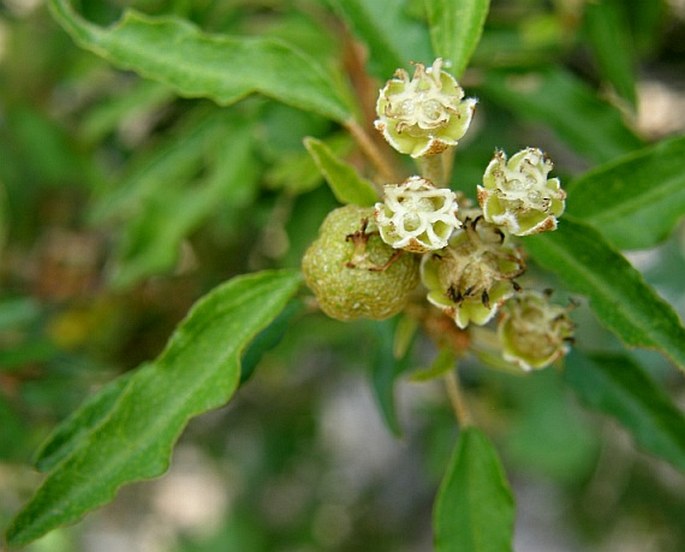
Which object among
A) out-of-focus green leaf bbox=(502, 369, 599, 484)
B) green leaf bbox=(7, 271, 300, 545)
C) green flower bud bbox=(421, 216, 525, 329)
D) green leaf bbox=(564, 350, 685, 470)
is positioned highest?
green flower bud bbox=(421, 216, 525, 329)

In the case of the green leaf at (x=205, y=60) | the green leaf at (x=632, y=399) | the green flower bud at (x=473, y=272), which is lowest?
the green leaf at (x=632, y=399)

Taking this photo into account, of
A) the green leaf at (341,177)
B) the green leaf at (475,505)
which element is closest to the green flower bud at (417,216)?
the green leaf at (341,177)

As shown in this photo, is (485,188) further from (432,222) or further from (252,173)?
(252,173)

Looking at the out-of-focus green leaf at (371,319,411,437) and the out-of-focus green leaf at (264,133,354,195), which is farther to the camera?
the out-of-focus green leaf at (264,133,354,195)

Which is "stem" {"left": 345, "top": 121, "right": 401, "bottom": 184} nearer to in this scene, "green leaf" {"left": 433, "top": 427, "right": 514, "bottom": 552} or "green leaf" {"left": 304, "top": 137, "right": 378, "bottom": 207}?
"green leaf" {"left": 304, "top": 137, "right": 378, "bottom": 207}

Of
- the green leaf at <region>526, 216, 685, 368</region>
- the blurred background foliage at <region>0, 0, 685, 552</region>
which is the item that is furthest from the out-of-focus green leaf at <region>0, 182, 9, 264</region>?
the green leaf at <region>526, 216, 685, 368</region>

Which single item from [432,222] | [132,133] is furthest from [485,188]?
[132,133]

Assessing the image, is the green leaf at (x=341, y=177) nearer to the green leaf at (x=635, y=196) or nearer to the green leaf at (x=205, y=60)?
the green leaf at (x=205, y=60)
